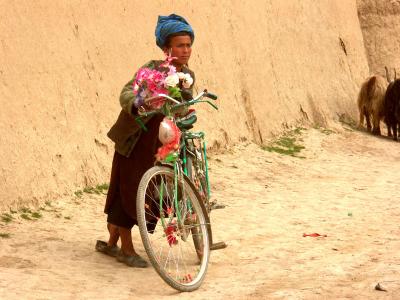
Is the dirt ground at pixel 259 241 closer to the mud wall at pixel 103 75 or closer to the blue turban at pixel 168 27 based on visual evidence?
the mud wall at pixel 103 75

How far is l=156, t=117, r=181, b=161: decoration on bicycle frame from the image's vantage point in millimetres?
4684

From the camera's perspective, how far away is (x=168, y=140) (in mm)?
4699

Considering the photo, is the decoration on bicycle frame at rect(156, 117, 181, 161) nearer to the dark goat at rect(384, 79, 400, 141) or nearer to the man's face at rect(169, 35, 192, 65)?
the man's face at rect(169, 35, 192, 65)

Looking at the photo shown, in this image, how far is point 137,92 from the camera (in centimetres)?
476

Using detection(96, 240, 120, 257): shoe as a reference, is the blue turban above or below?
above

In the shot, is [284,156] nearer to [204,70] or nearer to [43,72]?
[204,70]

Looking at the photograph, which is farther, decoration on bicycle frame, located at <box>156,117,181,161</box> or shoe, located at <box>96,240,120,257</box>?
shoe, located at <box>96,240,120,257</box>

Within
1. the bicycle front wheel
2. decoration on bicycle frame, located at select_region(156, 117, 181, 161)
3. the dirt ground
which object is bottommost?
the dirt ground

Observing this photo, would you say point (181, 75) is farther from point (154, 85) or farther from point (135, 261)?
point (135, 261)

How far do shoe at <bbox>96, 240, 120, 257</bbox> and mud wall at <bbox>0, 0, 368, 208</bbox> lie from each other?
4.03 feet

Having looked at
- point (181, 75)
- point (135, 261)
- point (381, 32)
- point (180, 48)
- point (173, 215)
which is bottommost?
point (135, 261)

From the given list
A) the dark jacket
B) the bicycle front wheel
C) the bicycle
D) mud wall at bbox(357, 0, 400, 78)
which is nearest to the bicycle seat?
the bicycle


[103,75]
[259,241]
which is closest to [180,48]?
[259,241]

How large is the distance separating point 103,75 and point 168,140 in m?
3.36
